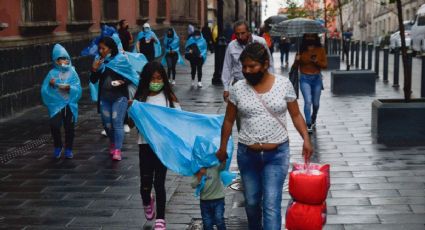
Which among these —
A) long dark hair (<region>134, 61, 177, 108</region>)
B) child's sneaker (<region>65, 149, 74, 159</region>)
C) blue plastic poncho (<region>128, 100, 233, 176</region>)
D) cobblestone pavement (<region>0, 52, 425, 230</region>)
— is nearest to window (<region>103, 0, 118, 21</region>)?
cobblestone pavement (<region>0, 52, 425, 230</region>)

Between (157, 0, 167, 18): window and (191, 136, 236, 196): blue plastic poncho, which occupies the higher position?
(157, 0, 167, 18): window

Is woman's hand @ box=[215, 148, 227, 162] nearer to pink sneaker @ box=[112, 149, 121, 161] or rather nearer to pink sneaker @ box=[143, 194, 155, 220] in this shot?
pink sneaker @ box=[143, 194, 155, 220]

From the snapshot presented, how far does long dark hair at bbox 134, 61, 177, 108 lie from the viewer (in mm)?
6449

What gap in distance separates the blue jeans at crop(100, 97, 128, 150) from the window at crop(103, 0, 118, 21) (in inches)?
559

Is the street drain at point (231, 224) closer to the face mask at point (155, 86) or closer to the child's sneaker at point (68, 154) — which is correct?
the face mask at point (155, 86)

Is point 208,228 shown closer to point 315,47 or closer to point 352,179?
point 352,179

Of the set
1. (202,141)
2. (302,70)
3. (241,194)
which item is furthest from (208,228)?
(302,70)

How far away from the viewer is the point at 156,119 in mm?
6477

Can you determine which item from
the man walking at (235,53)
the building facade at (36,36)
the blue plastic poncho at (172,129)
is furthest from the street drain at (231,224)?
the building facade at (36,36)

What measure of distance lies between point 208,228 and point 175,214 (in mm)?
1222

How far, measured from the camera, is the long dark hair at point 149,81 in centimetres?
645

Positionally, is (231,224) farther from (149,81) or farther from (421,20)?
(421,20)

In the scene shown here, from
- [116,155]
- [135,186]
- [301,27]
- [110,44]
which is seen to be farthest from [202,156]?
[301,27]

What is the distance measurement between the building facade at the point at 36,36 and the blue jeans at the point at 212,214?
8.61m
